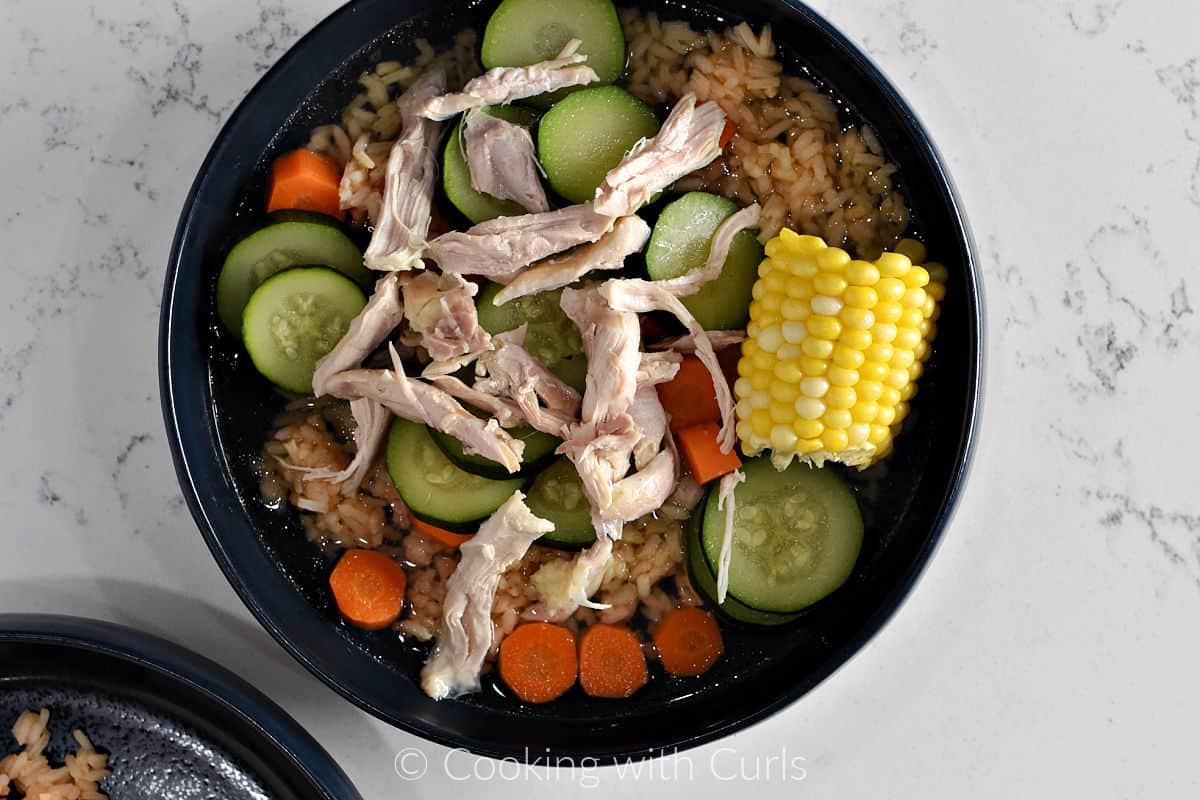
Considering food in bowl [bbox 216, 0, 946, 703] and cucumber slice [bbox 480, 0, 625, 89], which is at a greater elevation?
cucumber slice [bbox 480, 0, 625, 89]

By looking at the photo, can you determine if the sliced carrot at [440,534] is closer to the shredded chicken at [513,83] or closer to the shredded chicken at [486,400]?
the shredded chicken at [486,400]

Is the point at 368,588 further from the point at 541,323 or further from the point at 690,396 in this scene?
the point at 690,396

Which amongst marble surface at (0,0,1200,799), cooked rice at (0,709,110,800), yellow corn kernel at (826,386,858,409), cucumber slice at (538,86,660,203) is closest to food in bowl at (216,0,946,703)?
cucumber slice at (538,86,660,203)

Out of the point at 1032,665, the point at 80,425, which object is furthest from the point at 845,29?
the point at 80,425

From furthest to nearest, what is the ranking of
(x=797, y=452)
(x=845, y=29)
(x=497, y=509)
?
(x=845, y=29) → (x=497, y=509) → (x=797, y=452)

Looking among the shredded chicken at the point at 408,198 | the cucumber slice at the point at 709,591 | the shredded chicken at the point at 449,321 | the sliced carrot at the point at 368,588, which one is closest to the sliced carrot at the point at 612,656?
the cucumber slice at the point at 709,591

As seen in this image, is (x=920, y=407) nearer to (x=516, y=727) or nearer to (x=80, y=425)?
(x=516, y=727)

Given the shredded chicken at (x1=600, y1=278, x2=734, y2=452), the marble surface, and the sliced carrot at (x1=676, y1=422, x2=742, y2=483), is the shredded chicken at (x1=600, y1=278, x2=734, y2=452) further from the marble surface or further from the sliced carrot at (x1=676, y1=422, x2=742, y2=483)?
the marble surface
